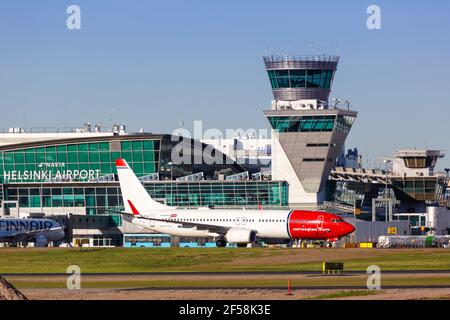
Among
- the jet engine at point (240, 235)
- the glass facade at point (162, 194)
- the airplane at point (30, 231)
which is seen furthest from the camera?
the glass facade at point (162, 194)

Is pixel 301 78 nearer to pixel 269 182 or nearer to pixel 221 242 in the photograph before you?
pixel 269 182

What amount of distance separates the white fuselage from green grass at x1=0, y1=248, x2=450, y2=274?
10.5m

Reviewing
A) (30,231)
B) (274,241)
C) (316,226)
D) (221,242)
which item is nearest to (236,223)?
(221,242)

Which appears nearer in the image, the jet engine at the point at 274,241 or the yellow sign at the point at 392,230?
the jet engine at the point at 274,241

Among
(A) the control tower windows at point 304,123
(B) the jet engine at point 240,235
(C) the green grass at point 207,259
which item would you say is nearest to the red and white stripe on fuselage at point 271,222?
(B) the jet engine at point 240,235

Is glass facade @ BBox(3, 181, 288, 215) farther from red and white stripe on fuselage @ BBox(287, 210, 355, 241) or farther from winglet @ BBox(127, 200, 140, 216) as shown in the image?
red and white stripe on fuselage @ BBox(287, 210, 355, 241)

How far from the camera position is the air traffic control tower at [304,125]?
181m

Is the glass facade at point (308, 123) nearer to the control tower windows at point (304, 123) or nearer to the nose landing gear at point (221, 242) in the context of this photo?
the control tower windows at point (304, 123)

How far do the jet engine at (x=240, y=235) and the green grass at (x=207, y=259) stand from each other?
8.09 m

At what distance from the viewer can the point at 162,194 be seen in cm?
19262

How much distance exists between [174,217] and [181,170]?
62745 millimetres

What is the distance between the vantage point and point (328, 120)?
17975cm

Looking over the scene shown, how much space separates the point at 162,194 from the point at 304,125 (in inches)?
1154
